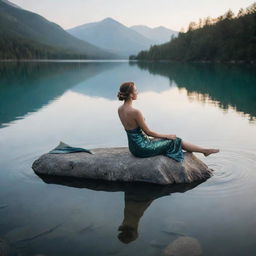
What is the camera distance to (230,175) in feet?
33.1

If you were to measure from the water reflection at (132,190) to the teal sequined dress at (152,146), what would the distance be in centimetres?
86

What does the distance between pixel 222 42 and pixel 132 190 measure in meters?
117

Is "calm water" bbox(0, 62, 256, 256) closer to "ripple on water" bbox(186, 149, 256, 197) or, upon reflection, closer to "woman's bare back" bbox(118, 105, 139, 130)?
"ripple on water" bbox(186, 149, 256, 197)

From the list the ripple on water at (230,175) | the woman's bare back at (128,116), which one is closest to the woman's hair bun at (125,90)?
the woman's bare back at (128,116)

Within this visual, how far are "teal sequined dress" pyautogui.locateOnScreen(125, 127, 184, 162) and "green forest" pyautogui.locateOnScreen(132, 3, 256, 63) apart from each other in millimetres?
93823

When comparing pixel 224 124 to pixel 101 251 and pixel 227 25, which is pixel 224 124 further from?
pixel 227 25

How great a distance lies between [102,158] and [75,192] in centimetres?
143

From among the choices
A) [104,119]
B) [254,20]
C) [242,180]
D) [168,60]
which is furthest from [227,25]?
[242,180]

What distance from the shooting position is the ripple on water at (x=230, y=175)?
8914 mm

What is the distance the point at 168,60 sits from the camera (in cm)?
17475

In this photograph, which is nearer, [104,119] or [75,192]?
[75,192]

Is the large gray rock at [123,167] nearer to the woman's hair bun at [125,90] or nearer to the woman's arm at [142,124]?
the woman's arm at [142,124]

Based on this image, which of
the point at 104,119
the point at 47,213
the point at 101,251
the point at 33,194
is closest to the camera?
the point at 101,251

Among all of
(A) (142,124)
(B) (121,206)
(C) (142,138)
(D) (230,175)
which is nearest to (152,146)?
(C) (142,138)
